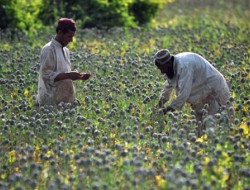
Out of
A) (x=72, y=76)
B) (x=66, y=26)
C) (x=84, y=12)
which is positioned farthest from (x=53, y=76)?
(x=84, y=12)

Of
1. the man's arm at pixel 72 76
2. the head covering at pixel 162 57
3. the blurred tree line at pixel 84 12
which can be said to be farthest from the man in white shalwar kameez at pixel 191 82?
the blurred tree line at pixel 84 12

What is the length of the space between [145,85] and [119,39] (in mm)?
5627

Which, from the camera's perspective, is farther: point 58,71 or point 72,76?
point 58,71

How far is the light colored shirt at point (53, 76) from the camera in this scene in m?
9.27

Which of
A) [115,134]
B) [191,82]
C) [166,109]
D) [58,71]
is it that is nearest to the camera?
[115,134]

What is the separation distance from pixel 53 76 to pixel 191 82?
1817 millimetres

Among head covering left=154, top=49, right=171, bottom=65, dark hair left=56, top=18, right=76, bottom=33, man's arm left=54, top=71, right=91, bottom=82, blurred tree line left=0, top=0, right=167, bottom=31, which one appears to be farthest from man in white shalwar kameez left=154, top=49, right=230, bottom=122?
blurred tree line left=0, top=0, right=167, bottom=31

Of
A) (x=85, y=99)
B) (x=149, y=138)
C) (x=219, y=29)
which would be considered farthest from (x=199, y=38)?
(x=149, y=138)

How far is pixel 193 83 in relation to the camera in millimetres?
9078

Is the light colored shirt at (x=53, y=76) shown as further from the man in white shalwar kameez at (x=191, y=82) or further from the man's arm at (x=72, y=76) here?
the man in white shalwar kameez at (x=191, y=82)

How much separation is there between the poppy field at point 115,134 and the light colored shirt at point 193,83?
212 mm

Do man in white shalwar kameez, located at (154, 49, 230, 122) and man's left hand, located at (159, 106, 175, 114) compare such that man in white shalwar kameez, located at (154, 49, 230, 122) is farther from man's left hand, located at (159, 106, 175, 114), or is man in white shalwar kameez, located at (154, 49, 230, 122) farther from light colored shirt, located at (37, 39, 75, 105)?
light colored shirt, located at (37, 39, 75, 105)

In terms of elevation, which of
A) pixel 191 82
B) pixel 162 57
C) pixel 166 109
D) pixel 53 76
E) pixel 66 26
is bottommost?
pixel 166 109

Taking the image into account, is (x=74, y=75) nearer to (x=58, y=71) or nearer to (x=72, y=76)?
(x=72, y=76)
